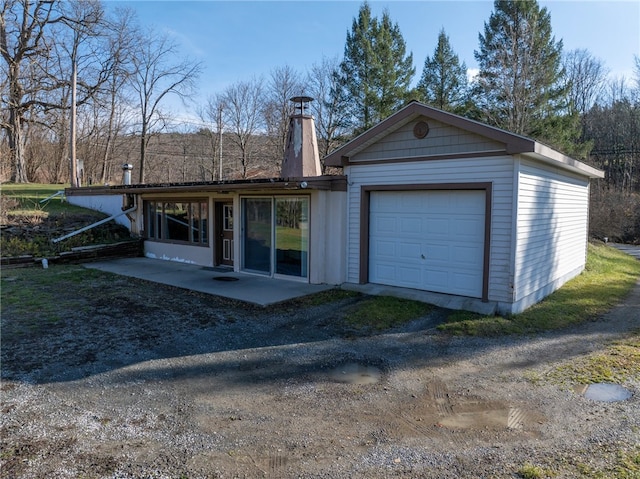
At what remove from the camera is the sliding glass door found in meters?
10.0

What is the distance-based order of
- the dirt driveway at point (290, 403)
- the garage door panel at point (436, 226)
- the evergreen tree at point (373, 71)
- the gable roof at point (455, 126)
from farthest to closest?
the evergreen tree at point (373, 71), the garage door panel at point (436, 226), the gable roof at point (455, 126), the dirt driveway at point (290, 403)

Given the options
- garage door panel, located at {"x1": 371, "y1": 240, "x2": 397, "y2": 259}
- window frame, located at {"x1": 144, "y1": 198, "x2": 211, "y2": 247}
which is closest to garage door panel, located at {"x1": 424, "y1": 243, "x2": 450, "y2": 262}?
garage door panel, located at {"x1": 371, "y1": 240, "x2": 397, "y2": 259}

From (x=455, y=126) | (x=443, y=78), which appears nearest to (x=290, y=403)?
(x=455, y=126)

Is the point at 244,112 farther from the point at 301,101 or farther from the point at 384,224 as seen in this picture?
the point at 384,224

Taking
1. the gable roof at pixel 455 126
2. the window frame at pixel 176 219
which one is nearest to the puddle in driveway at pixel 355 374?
the gable roof at pixel 455 126

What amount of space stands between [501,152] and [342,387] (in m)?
4.97

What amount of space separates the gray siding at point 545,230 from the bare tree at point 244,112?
23584 mm

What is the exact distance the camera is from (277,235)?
10.4 meters

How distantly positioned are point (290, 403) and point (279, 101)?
27.8 meters

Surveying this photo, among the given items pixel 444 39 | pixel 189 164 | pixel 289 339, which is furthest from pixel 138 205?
pixel 189 164

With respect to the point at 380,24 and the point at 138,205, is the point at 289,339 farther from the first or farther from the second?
the point at 380,24

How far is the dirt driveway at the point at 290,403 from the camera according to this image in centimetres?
320

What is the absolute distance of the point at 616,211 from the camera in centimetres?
2439

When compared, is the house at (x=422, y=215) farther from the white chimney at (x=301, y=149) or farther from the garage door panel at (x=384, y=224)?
the white chimney at (x=301, y=149)
